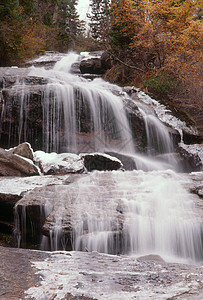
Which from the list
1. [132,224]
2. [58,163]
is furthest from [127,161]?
[132,224]

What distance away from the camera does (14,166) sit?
546 cm

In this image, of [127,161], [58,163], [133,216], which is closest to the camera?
[133,216]

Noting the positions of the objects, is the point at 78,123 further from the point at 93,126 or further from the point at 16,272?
the point at 16,272

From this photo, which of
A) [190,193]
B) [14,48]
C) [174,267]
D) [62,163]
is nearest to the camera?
[174,267]

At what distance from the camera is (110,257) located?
252 centimetres

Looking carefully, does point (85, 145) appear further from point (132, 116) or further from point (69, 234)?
point (69, 234)

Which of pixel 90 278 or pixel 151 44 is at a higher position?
pixel 151 44

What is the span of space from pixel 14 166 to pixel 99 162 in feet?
6.84

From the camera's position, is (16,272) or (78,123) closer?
(16,272)

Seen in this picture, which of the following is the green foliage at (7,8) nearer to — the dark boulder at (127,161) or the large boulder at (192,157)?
the dark boulder at (127,161)

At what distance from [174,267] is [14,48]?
13.7 meters

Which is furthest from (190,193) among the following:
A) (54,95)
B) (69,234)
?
(54,95)

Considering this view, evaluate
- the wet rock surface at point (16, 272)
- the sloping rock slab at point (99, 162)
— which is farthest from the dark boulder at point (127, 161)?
the wet rock surface at point (16, 272)

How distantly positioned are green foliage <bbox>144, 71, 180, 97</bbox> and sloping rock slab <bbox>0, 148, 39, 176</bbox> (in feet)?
24.3
